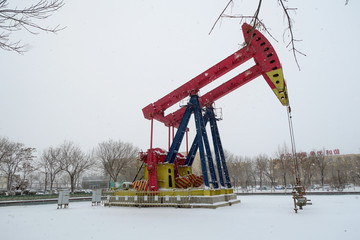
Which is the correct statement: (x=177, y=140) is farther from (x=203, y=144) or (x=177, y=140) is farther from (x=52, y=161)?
(x=52, y=161)

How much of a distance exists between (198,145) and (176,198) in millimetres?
3736

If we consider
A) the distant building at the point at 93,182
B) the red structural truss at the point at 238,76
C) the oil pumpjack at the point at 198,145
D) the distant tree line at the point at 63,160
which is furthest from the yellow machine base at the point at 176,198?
the distant building at the point at 93,182

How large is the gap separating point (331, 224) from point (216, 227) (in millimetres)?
3330

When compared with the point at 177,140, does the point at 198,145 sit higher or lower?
lower

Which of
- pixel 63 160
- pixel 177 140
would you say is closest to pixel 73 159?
pixel 63 160

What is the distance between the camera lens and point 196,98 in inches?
549

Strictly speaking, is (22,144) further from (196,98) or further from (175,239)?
(175,239)

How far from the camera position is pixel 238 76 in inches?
539

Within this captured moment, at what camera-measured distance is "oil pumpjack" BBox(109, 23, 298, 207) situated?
11.6 m

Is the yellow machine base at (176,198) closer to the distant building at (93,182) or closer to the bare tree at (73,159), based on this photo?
the bare tree at (73,159)

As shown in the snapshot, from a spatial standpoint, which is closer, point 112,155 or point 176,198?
point 176,198

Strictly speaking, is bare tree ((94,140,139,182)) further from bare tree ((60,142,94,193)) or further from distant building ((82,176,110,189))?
distant building ((82,176,110,189))

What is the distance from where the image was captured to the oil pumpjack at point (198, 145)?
11625 mm

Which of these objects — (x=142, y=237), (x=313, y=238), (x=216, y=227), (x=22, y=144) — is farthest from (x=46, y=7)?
(x=22, y=144)
